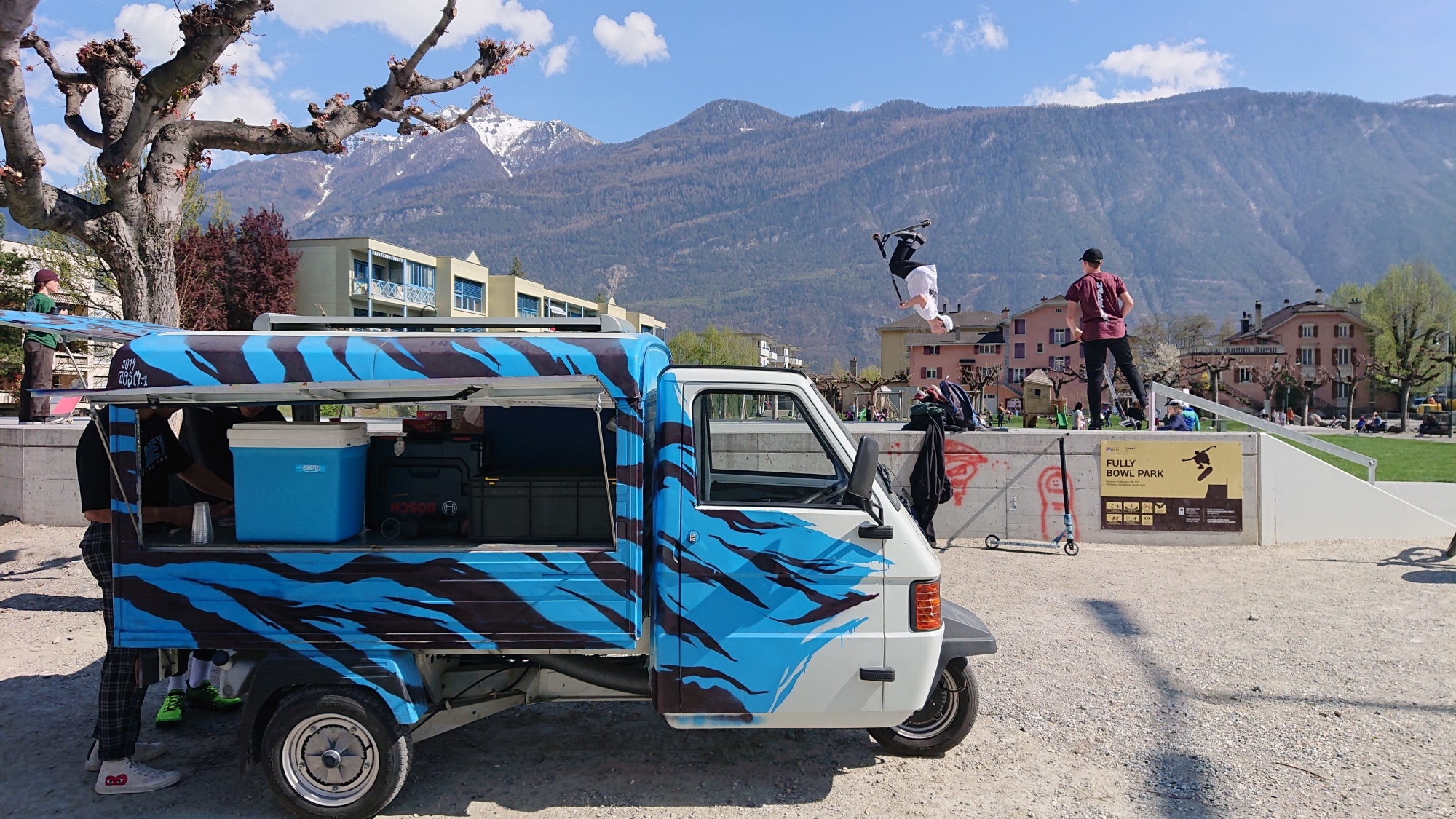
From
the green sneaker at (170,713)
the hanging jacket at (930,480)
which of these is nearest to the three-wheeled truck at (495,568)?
the green sneaker at (170,713)

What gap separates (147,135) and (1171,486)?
1269 centimetres

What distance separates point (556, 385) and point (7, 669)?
5.79 m

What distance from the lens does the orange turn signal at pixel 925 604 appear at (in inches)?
171

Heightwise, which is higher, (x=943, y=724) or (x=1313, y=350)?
(x=1313, y=350)

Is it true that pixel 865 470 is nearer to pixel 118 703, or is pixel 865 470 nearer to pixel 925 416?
pixel 118 703

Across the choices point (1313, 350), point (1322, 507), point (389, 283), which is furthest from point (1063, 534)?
point (1313, 350)

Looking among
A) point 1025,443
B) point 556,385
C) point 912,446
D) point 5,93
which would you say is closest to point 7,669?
point 5,93

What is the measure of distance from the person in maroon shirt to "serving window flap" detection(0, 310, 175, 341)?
1018cm

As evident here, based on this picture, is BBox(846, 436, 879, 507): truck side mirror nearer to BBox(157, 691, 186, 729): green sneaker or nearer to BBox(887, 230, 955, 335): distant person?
BBox(157, 691, 186, 729): green sneaker

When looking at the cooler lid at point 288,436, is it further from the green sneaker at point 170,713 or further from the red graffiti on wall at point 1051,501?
the red graffiti on wall at point 1051,501

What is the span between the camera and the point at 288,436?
14.0 feet

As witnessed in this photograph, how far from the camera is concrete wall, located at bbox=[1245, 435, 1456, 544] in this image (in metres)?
11.7

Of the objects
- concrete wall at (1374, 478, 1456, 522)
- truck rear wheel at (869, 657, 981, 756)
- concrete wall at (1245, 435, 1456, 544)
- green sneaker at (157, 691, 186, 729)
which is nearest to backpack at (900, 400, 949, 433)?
concrete wall at (1245, 435, 1456, 544)

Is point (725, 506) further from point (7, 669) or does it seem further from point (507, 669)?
point (7, 669)
